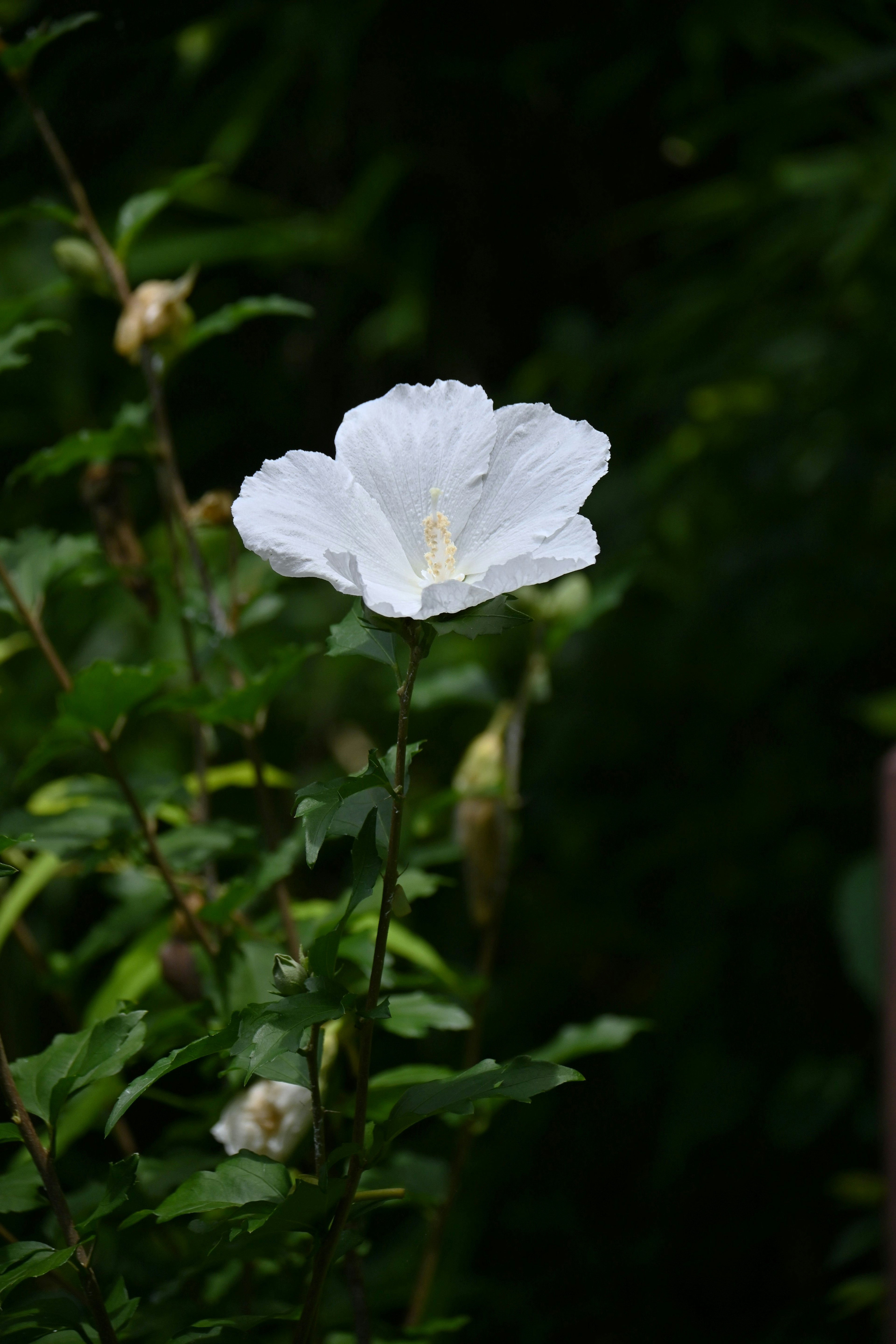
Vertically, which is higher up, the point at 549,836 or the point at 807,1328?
the point at 549,836

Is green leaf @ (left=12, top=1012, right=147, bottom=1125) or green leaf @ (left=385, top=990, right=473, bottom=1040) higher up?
green leaf @ (left=12, top=1012, right=147, bottom=1125)

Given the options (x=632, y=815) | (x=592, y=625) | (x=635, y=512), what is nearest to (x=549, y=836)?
(x=632, y=815)

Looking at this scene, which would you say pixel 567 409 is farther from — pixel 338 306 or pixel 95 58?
pixel 95 58

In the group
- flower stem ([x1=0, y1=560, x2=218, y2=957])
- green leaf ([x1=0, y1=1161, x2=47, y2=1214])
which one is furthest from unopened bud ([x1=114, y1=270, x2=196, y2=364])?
green leaf ([x1=0, y1=1161, x2=47, y2=1214])

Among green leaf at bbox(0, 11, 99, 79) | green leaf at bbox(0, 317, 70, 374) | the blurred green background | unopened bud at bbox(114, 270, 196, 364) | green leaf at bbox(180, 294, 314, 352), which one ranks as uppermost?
green leaf at bbox(0, 11, 99, 79)

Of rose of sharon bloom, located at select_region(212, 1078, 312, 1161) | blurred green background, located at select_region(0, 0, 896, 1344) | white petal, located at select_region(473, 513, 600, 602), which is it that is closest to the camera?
white petal, located at select_region(473, 513, 600, 602)

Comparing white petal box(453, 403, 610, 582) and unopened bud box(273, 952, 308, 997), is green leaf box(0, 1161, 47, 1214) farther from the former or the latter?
white petal box(453, 403, 610, 582)

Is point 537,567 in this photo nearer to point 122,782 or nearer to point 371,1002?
point 371,1002
